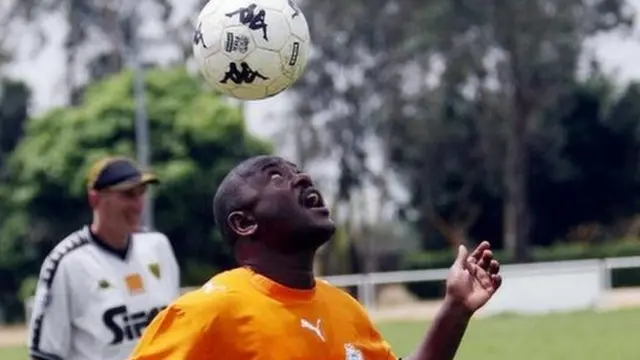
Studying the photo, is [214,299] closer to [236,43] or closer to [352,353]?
[352,353]

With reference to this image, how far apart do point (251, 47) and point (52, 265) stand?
2.08 meters

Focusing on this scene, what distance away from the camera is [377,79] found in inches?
1797

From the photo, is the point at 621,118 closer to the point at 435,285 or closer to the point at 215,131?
the point at 435,285

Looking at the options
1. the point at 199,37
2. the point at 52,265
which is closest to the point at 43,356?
the point at 52,265

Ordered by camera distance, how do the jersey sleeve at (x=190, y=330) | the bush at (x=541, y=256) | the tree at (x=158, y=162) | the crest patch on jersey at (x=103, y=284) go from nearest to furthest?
the jersey sleeve at (x=190, y=330)
the crest patch on jersey at (x=103, y=284)
the tree at (x=158, y=162)
the bush at (x=541, y=256)

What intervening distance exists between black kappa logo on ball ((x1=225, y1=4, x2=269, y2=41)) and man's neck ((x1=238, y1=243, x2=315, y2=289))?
120 cm

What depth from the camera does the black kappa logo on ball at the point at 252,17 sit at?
514cm

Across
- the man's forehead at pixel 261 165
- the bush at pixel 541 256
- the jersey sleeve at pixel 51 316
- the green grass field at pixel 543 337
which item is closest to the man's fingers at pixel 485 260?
the man's forehead at pixel 261 165

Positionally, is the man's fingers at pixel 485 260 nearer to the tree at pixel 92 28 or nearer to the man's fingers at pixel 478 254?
the man's fingers at pixel 478 254

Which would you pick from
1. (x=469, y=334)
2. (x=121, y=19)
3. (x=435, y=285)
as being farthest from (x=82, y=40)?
(x=469, y=334)

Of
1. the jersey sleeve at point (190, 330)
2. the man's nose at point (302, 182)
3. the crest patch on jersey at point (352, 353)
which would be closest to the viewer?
the jersey sleeve at point (190, 330)

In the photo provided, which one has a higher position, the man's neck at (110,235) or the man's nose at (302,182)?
the man's nose at (302,182)

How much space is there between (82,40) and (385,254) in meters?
12.2

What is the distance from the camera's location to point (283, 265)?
413 cm
